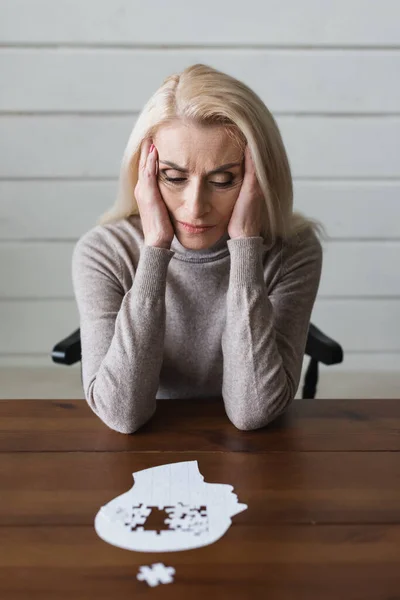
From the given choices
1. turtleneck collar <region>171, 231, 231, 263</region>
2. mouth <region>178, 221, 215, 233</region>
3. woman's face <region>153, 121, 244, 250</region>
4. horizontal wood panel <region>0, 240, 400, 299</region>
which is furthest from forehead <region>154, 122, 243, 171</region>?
horizontal wood panel <region>0, 240, 400, 299</region>

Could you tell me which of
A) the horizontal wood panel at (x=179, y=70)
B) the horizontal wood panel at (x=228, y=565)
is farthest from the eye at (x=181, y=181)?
the horizontal wood panel at (x=179, y=70)

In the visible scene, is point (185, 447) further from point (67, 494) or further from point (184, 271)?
point (184, 271)

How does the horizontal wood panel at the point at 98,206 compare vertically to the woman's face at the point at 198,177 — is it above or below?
below

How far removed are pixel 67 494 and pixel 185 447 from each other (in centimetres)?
23

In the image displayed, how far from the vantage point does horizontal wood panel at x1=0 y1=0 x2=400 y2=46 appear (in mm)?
2395

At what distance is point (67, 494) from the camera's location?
1.04 meters

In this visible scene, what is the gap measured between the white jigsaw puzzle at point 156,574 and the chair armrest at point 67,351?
30.4 inches

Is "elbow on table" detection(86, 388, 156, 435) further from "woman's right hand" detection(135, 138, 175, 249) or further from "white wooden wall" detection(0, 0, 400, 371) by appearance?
"white wooden wall" detection(0, 0, 400, 371)

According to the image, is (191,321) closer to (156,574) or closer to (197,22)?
(156,574)

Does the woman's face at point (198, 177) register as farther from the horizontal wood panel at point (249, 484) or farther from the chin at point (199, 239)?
the horizontal wood panel at point (249, 484)

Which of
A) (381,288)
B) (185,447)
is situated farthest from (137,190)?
(381,288)

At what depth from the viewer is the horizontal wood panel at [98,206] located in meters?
2.57

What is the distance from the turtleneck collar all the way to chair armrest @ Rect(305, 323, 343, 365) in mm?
339

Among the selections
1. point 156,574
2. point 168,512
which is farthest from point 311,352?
point 156,574
